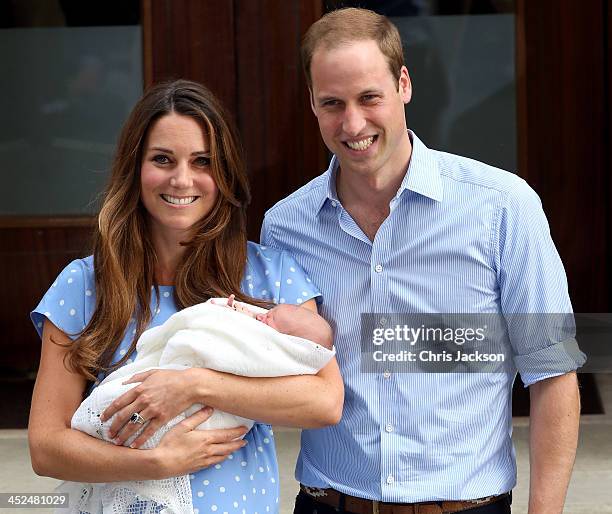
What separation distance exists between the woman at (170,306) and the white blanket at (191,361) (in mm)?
26

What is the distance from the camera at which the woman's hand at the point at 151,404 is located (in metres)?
2.49

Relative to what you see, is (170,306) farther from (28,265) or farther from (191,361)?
(28,265)

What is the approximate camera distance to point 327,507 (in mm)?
2750

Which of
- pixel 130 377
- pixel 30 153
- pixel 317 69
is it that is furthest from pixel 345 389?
pixel 30 153

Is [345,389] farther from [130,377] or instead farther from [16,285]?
[16,285]

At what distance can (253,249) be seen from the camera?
9.12 ft

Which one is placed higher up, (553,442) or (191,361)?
(191,361)

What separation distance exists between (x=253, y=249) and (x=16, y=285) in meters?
2.96

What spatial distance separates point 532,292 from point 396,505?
554mm

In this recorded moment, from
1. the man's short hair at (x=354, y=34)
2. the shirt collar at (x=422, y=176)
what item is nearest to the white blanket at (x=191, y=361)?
the shirt collar at (x=422, y=176)

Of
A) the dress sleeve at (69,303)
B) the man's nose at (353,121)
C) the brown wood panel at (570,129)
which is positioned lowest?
the dress sleeve at (69,303)

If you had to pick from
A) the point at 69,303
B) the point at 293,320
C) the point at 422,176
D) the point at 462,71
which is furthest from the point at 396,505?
the point at 462,71

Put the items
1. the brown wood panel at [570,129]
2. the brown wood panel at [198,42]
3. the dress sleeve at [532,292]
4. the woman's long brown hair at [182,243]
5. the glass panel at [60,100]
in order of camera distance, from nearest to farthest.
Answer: the dress sleeve at [532,292] → the woman's long brown hair at [182,243] → the brown wood panel at [198,42] → the brown wood panel at [570,129] → the glass panel at [60,100]

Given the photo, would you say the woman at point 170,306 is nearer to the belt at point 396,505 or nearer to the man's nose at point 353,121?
the belt at point 396,505
